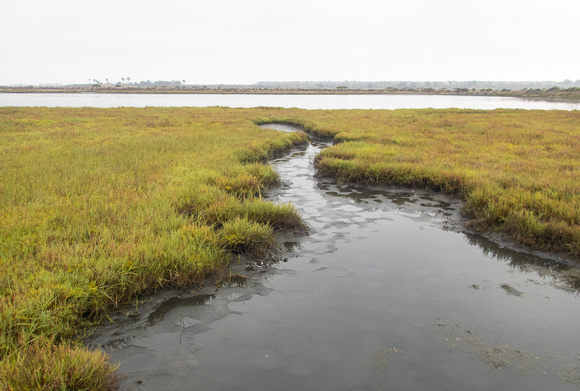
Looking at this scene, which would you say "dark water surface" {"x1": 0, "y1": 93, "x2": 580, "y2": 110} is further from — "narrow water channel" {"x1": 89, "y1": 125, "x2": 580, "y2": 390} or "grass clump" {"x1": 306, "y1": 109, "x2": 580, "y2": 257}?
"narrow water channel" {"x1": 89, "y1": 125, "x2": 580, "y2": 390}

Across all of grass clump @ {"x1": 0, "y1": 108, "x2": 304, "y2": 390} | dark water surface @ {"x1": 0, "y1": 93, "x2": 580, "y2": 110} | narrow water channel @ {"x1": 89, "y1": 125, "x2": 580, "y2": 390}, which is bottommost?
narrow water channel @ {"x1": 89, "y1": 125, "x2": 580, "y2": 390}

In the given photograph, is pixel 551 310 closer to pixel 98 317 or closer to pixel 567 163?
pixel 98 317

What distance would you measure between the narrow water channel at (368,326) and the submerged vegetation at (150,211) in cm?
56

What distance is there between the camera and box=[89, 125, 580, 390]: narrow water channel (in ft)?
12.1

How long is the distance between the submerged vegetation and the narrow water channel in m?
0.56

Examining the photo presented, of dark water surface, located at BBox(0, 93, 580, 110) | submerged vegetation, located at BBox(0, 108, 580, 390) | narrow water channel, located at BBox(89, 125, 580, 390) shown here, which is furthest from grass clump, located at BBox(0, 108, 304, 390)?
dark water surface, located at BBox(0, 93, 580, 110)

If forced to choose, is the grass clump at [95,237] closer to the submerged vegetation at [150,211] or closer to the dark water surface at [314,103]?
the submerged vegetation at [150,211]

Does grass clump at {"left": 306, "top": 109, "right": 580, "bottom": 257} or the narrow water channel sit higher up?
grass clump at {"left": 306, "top": 109, "right": 580, "bottom": 257}

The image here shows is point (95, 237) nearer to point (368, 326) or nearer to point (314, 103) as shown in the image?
point (368, 326)

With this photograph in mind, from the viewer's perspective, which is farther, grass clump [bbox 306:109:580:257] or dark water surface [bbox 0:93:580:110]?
dark water surface [bbox 0:93:580:110]

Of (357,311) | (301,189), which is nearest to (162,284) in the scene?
(357,311)

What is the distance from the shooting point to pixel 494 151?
14.6 meters

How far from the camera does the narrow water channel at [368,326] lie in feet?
12.1

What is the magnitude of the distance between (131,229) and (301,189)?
6210mm
